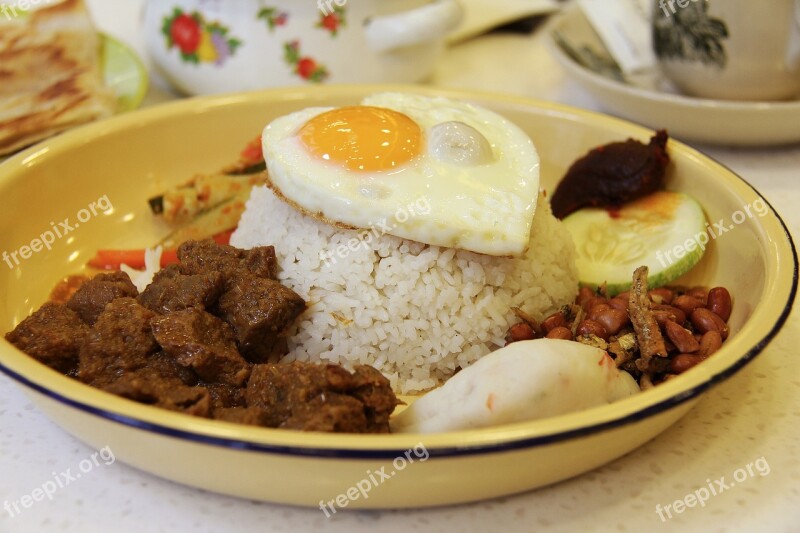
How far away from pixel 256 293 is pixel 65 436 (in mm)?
630

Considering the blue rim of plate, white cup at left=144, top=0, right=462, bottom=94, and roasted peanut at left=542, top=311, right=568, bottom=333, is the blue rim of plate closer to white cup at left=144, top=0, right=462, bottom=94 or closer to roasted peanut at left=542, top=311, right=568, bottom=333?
roasted peanut at left=542, top=311, right=568, bottom=333

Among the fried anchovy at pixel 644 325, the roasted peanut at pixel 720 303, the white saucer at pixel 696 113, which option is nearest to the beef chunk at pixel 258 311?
the fried anchovy at pixel 644 325

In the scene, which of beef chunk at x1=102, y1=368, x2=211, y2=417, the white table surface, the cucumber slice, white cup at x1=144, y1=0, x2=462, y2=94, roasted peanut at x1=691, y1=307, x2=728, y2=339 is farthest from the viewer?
white cup at x1=144, y1=0, x2=462, y2=94

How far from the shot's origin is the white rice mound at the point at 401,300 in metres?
2.33

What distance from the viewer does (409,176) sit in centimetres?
228

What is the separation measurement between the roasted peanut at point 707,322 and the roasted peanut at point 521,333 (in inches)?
18.0

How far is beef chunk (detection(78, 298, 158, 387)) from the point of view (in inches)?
78.5

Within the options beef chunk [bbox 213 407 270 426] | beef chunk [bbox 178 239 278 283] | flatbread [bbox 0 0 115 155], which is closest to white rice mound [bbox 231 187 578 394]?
beef chunk [bbox 178 239 278 283]

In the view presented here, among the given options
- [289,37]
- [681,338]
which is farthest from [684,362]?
[289,37]

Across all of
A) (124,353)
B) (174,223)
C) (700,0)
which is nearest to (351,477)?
(124,353)

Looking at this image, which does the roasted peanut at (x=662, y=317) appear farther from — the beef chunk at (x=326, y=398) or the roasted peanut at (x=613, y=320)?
the beef chunk at (x=326, y=398)

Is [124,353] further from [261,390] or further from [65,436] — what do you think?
[261,390]

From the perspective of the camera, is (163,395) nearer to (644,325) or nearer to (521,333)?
(521,333)

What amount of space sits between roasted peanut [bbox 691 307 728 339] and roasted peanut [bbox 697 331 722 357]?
38 millimetres
